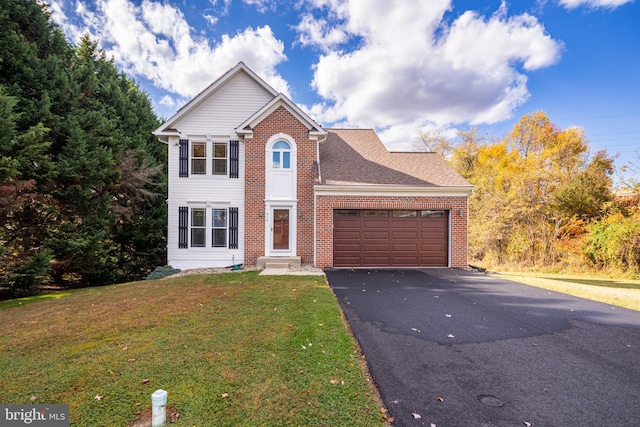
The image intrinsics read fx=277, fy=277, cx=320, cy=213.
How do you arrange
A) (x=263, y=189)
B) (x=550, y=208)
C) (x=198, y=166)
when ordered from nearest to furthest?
(x=263, y=189) → (x=198, y=166) → (x=550, y=208)

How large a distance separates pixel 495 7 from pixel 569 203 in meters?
10.6

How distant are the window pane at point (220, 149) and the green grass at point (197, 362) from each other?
721 cm

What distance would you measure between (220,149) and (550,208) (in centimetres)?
1781

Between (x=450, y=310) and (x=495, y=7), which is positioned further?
(x=495, y=7)

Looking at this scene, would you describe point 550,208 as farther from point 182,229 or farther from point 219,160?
point 182,229

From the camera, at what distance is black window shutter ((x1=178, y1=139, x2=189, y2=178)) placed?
12.0 m

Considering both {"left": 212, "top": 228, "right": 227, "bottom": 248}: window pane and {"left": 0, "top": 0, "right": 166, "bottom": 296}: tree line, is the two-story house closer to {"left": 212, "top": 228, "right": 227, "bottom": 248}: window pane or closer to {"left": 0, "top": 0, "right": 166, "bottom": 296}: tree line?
{"left": 212, "top": 228, "right": 227, "bottom": 248}: window pane

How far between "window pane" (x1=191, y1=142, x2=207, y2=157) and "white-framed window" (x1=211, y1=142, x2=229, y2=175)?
429 mm

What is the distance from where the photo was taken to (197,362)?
366cm

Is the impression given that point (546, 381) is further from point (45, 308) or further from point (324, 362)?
point (45, 308)

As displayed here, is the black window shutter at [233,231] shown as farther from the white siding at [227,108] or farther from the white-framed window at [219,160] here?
the white siding at [227,108]

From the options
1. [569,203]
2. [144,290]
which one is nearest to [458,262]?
[569,203]

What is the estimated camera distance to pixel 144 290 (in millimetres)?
8344

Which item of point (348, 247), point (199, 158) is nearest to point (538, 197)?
point (348, 247)
